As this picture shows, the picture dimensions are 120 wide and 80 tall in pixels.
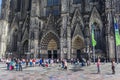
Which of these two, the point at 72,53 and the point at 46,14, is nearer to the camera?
the point at 72,53

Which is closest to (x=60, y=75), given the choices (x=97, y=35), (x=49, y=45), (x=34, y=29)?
(x=97, y=35)

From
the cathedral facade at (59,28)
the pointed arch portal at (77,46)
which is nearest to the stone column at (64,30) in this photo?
the cathedral facade at (59,28)

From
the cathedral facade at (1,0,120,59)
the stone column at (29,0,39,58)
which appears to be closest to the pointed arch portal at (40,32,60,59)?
the cathedral facade at (1,0,120,59)

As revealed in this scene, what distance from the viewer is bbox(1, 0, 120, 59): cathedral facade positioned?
3084 cm

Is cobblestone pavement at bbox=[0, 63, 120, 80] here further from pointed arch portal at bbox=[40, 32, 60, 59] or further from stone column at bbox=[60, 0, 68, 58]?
pointed arch portal at bbox=[40, 32, 60, 59]

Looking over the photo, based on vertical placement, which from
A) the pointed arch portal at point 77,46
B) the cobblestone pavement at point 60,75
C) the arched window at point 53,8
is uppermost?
the arched window at point 53,8

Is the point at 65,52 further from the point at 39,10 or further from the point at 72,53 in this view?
the point at 39,10

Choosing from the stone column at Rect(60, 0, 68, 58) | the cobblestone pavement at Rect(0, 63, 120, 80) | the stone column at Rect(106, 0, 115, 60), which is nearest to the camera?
the cobblestone pavement at Rect(0, 63, 120, 80)

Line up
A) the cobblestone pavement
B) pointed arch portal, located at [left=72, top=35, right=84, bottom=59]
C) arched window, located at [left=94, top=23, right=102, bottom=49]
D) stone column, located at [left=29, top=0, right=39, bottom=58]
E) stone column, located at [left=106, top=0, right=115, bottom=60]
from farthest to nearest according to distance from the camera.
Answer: stone column, located at [left=29, top=0, right=39, bottom=58] → pointed arch portal, located at [left=72, top=35, right=84, bottom=59] → arched window, located at [left=94, top=23, right=102, bottom=49] → stone column, located at [left=106, top=0, right=115, bottom=60] → the cobblestone pavement

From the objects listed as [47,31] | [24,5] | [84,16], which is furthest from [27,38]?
[84,16]

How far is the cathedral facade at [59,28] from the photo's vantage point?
30.8m

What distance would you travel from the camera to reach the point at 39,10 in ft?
120

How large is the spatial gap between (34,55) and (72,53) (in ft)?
21.6

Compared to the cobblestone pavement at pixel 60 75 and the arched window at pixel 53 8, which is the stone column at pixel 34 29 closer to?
the arched window at pixel 53 8
